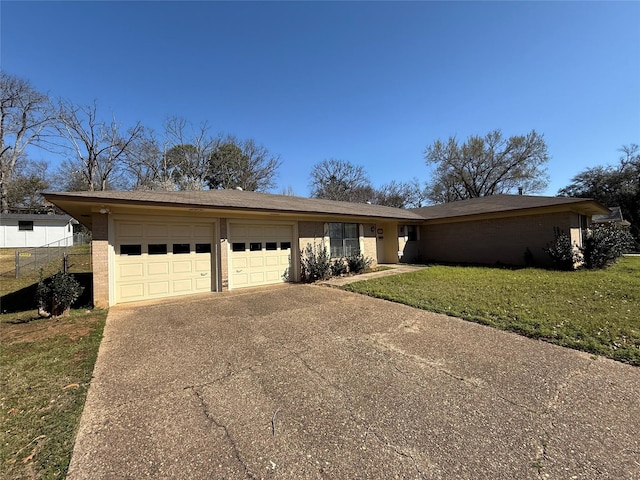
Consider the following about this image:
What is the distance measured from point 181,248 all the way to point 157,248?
61 centimetres

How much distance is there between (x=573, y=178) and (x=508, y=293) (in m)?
40.6

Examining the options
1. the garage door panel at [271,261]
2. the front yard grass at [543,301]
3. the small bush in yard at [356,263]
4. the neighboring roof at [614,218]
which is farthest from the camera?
the neighboring roof at [614,218]

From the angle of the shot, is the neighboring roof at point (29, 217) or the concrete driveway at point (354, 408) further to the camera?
the neighboring roof at point (29, 217)

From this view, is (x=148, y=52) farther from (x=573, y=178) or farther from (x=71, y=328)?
(x=573, y=178)

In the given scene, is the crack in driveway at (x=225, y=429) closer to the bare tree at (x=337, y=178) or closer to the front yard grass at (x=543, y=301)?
the front yard grass at (x=543, y=301)

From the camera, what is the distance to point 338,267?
11.3 metres

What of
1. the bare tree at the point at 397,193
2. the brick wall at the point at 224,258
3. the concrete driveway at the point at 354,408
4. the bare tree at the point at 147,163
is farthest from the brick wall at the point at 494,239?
the bare tree at the point at 147,163

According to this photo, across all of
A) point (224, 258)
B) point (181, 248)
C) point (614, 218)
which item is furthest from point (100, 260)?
point (614, 218)

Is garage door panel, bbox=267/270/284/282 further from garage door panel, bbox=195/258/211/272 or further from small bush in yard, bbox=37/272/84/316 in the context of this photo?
small bush in yard, bbox=37/272/84/316

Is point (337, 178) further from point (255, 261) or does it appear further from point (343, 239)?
point (255, 261)

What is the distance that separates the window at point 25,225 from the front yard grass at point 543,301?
99.4ft

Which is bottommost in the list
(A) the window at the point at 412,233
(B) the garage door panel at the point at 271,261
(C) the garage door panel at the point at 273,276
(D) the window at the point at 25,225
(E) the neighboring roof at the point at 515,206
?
(C) the garage door panel at the point at 273,276

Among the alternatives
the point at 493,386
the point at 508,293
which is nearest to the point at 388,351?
the point at 493,386

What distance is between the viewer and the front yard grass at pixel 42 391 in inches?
83.4
